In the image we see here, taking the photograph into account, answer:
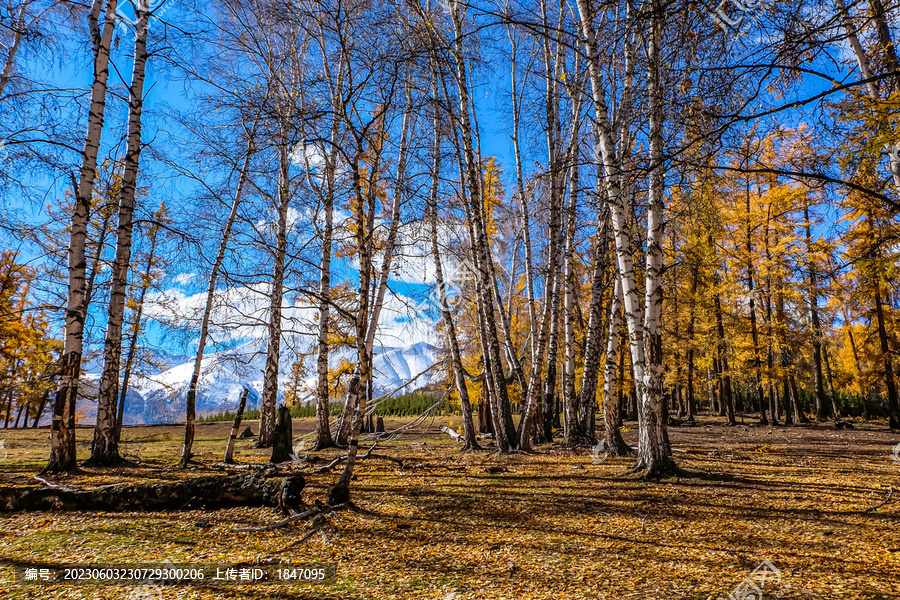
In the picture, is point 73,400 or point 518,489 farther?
point 73,400

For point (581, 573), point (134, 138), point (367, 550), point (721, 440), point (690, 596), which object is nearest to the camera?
point (690, 596)

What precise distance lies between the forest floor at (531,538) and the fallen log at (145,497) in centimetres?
14

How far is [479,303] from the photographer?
331 inches

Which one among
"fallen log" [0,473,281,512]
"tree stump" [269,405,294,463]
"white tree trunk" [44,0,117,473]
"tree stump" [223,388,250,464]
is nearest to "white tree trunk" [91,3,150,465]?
→ "white tree trunk" [44,0,117,473]

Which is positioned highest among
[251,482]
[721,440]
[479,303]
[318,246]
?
[318,246]

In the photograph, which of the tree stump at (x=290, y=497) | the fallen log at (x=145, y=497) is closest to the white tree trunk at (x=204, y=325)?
the fallen log at (x=145, y=497)

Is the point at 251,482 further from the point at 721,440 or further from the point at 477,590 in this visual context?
the point at 721,440

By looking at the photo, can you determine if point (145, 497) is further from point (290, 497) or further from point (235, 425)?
point (235, 425)

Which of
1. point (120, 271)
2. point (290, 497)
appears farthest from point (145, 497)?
point (120, 271)

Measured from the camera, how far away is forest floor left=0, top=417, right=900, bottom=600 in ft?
9.50

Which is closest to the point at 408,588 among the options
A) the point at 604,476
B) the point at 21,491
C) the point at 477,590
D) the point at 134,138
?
the point at 477,590

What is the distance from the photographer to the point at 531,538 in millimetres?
3895

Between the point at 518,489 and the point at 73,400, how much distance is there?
7.42 meters

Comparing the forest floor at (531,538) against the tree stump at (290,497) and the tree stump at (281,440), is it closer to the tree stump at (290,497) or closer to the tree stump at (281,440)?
the tree stump at (290,497)
